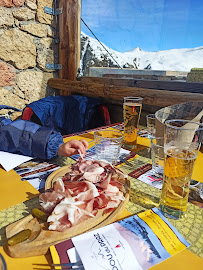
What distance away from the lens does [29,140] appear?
1.01 metres

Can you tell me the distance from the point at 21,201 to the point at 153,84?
1.79 m

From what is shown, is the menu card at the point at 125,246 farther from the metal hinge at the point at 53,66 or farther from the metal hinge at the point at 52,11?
the metal hinge at the point at 52,11

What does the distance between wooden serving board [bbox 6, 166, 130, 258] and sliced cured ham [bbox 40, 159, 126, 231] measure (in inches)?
0.5

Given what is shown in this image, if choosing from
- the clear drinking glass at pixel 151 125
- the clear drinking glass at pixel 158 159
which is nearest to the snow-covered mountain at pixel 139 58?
the clear drinking glass at pixel 151 125

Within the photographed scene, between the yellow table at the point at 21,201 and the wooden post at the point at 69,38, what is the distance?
6.90 feet

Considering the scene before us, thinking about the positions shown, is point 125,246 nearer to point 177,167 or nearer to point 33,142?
point 177,167

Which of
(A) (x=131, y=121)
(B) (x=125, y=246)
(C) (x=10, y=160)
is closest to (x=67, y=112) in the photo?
(A) (x=131, y=121)

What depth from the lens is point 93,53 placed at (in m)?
2.74

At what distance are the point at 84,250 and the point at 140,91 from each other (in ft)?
5.70

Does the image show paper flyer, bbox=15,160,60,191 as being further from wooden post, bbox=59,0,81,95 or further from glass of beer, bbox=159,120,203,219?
wooden post, bbox=59,0,81,95

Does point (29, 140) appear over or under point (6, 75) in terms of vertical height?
under

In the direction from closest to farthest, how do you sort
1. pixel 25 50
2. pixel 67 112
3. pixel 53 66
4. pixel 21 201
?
pixel 21 201 < pixel 67 112 < pixel 25 50 < pixel 53 66

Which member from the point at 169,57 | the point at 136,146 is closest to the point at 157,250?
the point at 136,146

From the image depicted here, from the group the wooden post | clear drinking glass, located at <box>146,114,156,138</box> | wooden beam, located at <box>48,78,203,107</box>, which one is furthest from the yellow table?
the wooden post
